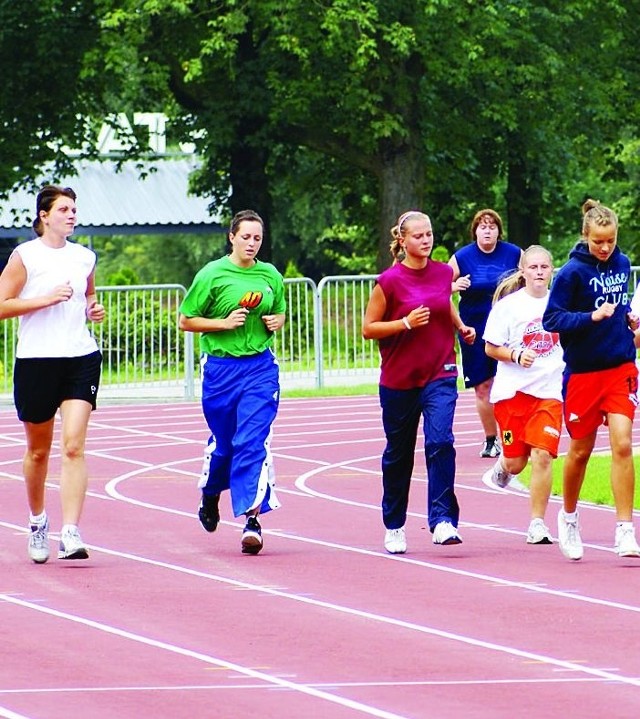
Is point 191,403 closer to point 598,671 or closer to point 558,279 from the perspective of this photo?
point 558,279

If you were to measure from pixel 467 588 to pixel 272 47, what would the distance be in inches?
1195

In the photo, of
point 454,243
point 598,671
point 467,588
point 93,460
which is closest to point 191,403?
point 93,460

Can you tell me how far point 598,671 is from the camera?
7766 mm

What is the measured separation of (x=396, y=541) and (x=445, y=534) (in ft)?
0.97

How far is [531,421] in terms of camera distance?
12.2 metres

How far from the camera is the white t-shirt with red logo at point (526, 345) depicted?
1227cm

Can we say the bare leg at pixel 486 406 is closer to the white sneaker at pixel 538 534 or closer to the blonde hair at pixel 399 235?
the white sneaker at pixel 538 534

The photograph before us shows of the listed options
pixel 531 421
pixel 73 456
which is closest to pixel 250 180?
pixel 531 421

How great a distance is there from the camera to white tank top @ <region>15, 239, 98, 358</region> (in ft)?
36.4

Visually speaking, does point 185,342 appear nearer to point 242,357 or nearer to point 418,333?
point 242,357

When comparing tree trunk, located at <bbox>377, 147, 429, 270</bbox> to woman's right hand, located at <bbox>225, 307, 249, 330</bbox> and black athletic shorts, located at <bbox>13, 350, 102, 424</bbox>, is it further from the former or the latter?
black athletic shorts, located at <bbox>13, 350, 102, 424</bbox>

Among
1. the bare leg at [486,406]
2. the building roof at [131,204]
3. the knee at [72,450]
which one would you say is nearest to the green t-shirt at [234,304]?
the knee at [72,450]

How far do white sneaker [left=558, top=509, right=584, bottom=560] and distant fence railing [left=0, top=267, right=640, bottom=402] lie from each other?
15306 mm

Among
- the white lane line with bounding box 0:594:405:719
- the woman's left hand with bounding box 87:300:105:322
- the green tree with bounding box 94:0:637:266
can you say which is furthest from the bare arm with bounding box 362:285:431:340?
the green tree with bounding box 94:0:637:266
